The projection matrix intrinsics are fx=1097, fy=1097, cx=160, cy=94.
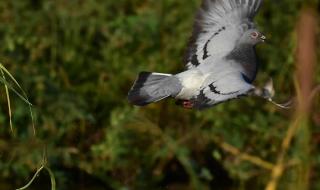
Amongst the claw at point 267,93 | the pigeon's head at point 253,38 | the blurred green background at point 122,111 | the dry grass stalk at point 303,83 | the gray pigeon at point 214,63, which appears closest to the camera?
the claw at point 267,93

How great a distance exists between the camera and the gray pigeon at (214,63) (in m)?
3.84

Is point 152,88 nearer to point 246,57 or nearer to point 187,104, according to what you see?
point 187,104

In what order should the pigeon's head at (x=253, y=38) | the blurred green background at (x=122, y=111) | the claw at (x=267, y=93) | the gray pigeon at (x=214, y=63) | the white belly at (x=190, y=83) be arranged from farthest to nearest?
the blurred green background at (x=122, y=111) → the pigeon's head at (x=253, y=38) → the white belly at (x=190, y=83) → the gray pigeon at (x=214, y=63) → the claw at (x=267, y=93)

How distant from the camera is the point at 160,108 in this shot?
6.28 m

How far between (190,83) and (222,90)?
0.34 metres

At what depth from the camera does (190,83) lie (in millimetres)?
4059

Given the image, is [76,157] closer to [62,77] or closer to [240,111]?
[62,77]

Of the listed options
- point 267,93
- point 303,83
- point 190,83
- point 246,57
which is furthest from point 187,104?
point 303,83

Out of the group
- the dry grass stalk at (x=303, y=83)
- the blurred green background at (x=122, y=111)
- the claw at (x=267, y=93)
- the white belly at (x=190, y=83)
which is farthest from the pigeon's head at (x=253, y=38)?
the blurred green background at (x=122, y=111)

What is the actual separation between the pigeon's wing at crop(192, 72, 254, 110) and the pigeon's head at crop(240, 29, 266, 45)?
0.88 ft

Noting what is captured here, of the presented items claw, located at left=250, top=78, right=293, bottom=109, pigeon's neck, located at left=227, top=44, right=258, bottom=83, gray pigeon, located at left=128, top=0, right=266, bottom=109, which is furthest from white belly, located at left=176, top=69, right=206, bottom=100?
claw, located at left=250, top=78, right=293, bottom=109

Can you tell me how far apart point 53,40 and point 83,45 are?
0.20m

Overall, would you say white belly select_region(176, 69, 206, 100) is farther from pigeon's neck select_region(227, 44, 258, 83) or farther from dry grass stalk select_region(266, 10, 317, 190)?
dry grass stalk select_region(266, 10, 317, 190)

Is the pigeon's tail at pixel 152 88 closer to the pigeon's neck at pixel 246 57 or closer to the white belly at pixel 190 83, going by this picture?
the white belly at pixel 190 83
